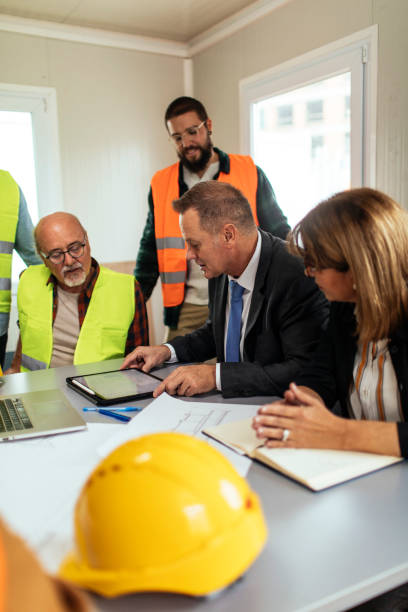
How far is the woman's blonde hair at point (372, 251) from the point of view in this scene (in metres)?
1.17

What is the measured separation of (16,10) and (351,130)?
2.58 m

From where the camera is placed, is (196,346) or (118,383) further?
(196,346)

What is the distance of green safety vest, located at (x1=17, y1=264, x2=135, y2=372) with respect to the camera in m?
2.17

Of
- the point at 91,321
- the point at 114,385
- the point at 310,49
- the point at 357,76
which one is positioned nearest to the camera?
the point at 114,385

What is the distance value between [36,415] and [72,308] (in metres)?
0.93

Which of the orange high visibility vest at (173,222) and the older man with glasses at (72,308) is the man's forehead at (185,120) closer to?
the orange high visibility vest at (173,222)

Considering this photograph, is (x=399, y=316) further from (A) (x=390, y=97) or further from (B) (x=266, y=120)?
(B) (x=266, y=120)

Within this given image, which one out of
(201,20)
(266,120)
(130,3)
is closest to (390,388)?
(266,120)

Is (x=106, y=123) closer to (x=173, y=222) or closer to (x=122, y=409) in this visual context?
(x=173, y=222)

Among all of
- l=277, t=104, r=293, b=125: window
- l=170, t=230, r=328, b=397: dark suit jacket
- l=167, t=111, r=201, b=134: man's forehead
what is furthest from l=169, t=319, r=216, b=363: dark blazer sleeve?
l=277, t=104, r=293, b=125: window

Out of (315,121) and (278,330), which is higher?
(315,121)

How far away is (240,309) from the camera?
1.89m

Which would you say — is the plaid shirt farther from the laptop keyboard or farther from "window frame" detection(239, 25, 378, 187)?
"window frame" detection(239, 25, 378, 187)

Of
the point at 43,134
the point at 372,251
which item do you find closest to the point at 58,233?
the point at 372,251
